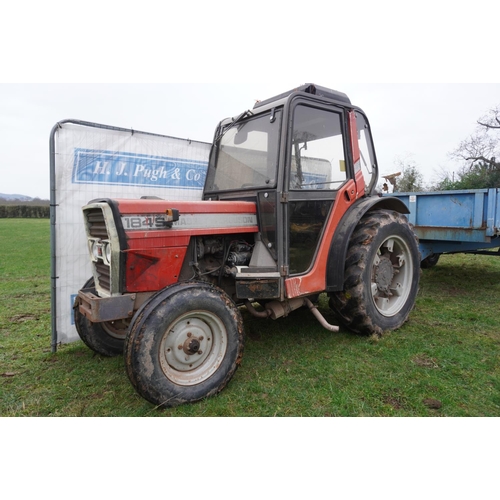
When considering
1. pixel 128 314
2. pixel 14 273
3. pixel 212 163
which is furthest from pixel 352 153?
pixel 14 273

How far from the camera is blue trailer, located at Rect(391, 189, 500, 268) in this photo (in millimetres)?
5242

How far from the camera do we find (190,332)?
9.09ft

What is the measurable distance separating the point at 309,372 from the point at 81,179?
3.05 m

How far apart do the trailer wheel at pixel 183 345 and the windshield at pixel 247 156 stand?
118cm

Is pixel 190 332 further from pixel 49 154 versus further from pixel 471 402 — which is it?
pixel 49 154

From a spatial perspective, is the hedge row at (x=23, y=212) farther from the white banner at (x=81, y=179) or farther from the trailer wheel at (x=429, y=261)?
the trailer wheel at (x=429, y=261)

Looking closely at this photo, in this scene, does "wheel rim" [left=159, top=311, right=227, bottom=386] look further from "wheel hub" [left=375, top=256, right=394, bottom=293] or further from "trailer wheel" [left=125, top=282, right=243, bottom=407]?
"wheel hub" [left=375, top=256, right=394, bottom=293]

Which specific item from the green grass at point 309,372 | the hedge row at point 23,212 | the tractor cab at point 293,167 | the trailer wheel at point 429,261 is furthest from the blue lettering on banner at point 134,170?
the hedge row at point 23,212

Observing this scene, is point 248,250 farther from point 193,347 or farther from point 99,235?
point 99,235

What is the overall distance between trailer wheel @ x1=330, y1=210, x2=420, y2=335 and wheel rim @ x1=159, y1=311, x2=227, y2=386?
1.44 m

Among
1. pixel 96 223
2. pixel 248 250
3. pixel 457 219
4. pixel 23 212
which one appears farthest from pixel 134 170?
pixel 23 212

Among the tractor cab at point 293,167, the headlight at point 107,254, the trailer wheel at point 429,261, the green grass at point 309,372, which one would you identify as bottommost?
the green grass at point 309,372

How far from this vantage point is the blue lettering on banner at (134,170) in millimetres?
4043

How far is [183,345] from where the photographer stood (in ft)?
8.98
